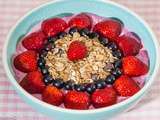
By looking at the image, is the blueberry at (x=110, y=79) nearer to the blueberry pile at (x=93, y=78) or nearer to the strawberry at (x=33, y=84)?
the blueberry pile at (x=93, y=78)

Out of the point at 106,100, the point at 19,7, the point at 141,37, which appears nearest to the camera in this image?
the point at 106,100

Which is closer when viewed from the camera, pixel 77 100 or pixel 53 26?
pixel 77 100

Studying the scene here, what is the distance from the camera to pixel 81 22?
0.98m

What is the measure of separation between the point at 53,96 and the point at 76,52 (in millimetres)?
99

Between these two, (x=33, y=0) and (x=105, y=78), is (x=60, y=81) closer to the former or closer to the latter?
(x=105, y=78)

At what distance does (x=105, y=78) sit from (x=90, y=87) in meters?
0.04

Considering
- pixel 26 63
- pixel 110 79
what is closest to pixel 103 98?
pixel 110 79

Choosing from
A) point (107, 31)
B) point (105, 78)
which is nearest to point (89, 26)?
point (107, 31)

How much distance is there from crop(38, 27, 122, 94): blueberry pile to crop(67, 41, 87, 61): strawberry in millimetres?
42

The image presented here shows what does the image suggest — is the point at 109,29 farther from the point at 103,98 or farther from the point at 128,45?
the point at 103,98

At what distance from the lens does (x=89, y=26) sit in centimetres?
99

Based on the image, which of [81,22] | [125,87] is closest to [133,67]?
[125,87]

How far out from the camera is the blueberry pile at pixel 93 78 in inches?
34.0

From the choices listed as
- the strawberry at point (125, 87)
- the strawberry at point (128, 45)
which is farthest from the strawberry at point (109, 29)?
the strawberry at point (125, 87)
